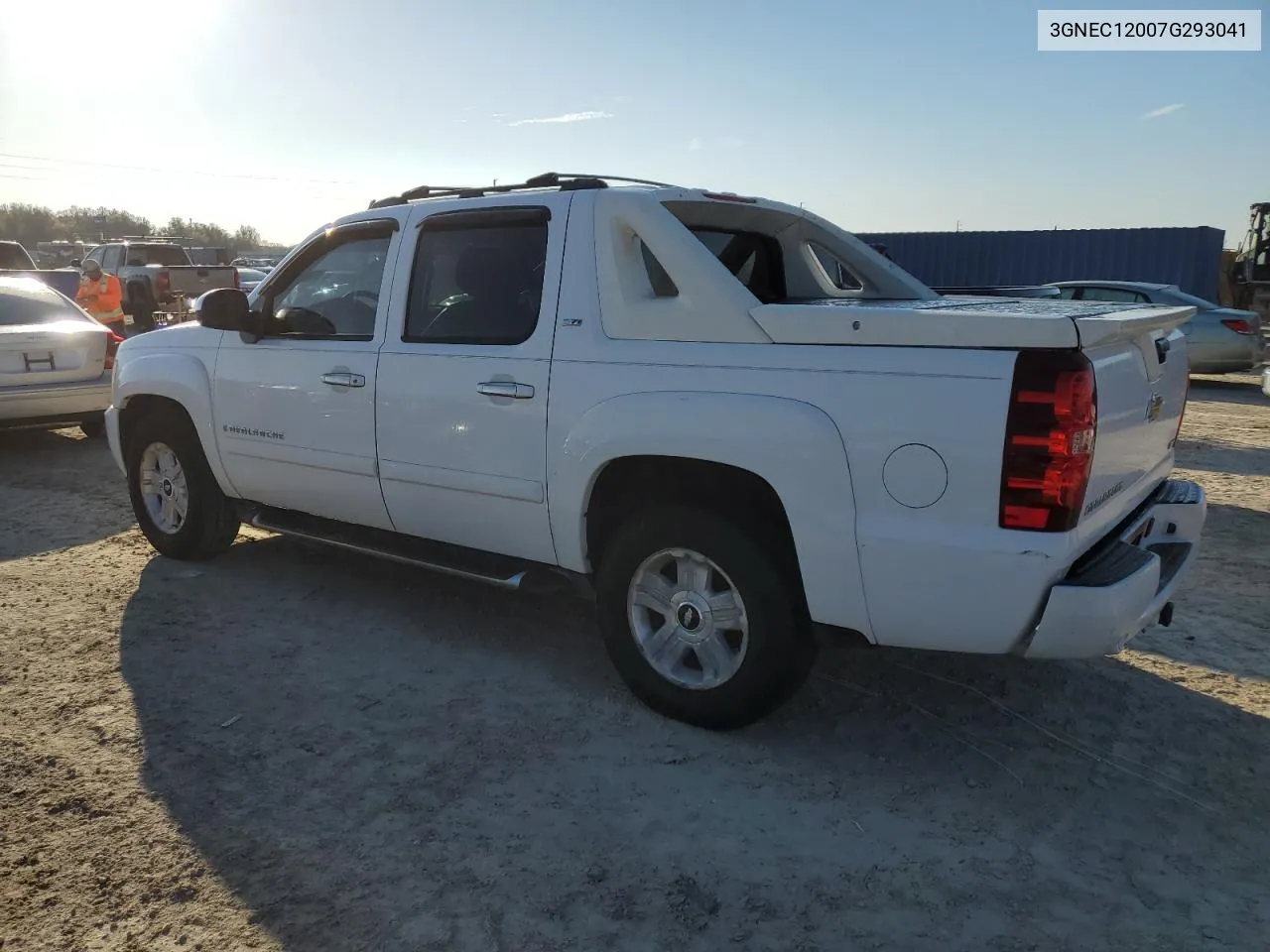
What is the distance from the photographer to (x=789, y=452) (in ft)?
10.2

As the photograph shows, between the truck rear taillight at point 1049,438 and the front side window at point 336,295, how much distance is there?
2871 mm

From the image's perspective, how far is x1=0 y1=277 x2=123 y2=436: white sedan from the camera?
8.30m

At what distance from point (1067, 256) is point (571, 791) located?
72.9 feet

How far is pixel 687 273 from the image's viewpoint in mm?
3479

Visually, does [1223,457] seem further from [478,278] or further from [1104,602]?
[478,278]

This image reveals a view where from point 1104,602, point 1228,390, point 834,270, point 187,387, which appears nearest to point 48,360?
point 187,387

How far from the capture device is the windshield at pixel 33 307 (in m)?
8.72

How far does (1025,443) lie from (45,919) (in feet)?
9.68

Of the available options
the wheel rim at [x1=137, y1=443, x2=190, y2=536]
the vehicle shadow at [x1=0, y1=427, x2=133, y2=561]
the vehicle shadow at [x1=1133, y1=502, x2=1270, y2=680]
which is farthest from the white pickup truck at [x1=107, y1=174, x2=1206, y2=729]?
the vehicle shadow at [x1=0, y1=427, x2=133, y2=561]

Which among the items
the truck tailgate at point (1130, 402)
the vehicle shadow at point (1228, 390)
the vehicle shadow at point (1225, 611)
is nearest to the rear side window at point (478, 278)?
the truck tailgate at point (1130, 402)

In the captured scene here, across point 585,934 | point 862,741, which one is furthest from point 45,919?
point 862,741

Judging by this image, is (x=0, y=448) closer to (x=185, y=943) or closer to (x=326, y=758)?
(x=326, y=758)

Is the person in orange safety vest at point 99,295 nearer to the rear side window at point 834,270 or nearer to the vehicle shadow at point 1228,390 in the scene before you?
the rear side window at point 834,270

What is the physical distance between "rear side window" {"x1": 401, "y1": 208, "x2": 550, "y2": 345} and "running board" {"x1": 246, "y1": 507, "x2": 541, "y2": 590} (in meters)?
0.92
